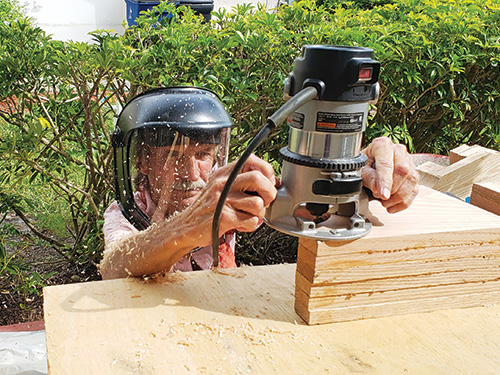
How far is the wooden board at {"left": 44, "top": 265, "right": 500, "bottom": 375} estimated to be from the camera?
1197 millimetres

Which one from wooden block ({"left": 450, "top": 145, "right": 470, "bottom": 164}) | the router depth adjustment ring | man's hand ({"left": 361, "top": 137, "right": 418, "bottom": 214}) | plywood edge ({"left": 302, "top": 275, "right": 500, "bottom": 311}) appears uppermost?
the router depth adjustment ring

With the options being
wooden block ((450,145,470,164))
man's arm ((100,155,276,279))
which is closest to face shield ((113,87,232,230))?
man's arm ((100,155,276,279))

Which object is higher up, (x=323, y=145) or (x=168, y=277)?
(x=323, y=145)

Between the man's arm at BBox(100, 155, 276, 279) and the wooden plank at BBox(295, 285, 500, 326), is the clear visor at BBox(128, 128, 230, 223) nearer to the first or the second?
the man's arm at BBox(100, 155, 276, 279)

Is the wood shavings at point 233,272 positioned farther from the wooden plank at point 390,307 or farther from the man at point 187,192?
the wooden plank at point 390,307

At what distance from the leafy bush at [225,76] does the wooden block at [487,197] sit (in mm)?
1283

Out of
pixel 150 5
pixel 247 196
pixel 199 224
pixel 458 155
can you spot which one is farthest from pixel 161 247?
pixel 150 5

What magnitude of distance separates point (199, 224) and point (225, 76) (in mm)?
1599

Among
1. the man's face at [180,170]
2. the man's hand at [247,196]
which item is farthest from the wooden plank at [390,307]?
the man's face at [180,170]

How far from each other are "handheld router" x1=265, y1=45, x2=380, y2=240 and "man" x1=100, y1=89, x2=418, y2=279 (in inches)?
3.2

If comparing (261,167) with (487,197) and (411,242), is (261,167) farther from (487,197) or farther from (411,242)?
(487,197)

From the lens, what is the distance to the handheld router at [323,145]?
124cm

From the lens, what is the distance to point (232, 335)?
1.32m

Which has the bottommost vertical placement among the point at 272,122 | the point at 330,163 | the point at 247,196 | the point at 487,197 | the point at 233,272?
the point at 233,272
